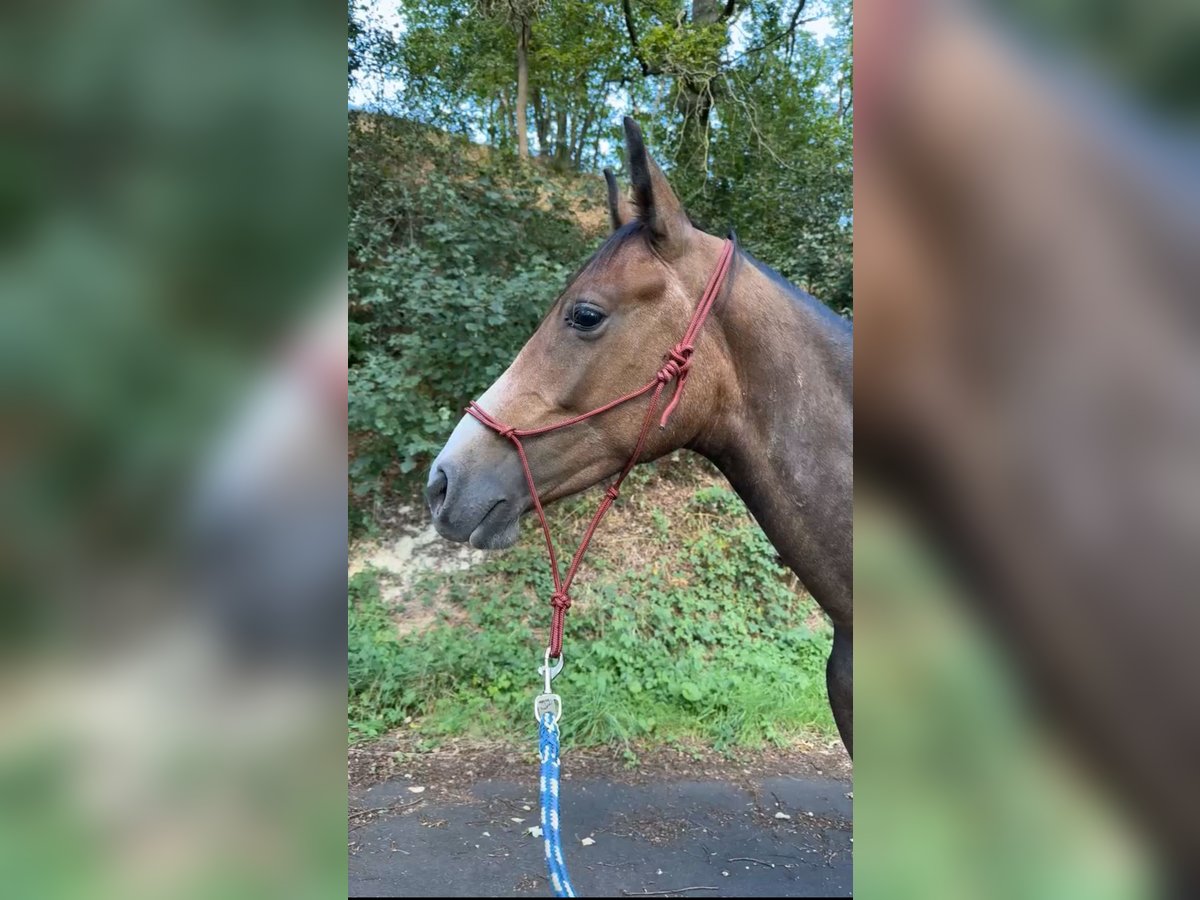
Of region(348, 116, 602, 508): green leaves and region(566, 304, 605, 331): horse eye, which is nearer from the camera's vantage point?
region(566, 304, 605, 331): horse eye

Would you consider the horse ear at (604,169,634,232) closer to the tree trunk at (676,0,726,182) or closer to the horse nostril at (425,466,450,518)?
the horse nostril at (425,466,450,518)

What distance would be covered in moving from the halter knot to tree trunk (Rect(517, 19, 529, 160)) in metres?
6.06

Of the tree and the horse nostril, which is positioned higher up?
the tree

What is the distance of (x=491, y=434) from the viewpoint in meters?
1.88

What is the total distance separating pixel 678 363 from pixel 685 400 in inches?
4.2

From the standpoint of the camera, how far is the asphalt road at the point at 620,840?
280cm

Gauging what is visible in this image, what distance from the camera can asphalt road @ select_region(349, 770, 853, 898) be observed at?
280 centimetres

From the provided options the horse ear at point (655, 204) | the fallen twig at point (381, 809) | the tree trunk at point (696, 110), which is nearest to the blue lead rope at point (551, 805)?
the horse ear at point (655, 204)

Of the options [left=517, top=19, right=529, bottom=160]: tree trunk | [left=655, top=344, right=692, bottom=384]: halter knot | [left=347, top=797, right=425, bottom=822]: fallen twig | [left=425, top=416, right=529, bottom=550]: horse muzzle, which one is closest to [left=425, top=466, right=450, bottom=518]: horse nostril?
[left=425, top=416, right=529, bottom=550]: horse muzzle

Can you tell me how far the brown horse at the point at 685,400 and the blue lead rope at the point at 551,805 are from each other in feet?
2.54
